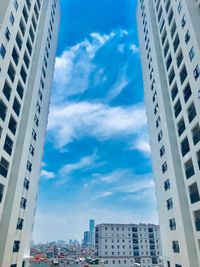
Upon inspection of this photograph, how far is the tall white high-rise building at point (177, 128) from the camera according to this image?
20578mm

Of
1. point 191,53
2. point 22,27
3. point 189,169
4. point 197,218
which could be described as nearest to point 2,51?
point 22,27

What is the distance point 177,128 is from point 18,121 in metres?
16.4

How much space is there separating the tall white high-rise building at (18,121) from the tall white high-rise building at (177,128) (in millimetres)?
15174

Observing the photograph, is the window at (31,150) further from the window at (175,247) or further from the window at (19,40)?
the window at (175,247)

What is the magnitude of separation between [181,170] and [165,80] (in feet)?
38.8

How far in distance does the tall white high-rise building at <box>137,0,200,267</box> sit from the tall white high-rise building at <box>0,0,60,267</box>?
15.2 metres

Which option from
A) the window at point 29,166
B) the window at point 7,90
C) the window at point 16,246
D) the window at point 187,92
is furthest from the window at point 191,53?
the window at point 16,246

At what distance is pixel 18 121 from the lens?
80.7ft

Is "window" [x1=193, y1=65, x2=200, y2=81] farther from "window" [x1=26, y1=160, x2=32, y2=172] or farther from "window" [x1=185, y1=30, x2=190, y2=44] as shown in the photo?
"window" [x1=26, y1=160, x2=32, y2=172]

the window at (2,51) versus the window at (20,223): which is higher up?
the window at (2,51)

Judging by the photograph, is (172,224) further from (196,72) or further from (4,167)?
(4,167)

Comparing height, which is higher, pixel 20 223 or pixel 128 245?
pixel 128 245

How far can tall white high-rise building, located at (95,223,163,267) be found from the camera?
83475 mm

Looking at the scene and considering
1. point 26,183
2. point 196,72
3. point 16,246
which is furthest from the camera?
point 26,183
